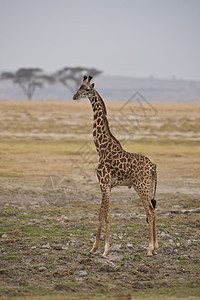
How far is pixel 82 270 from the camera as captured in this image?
24.3 ft

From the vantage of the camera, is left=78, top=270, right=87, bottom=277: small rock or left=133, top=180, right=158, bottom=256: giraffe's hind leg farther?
left=133, top=180, right=158, bottom=256: giraffe's hind leg

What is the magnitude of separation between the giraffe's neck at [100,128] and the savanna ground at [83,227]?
5.75ft

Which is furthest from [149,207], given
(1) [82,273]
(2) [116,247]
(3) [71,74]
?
(3) [71,74]

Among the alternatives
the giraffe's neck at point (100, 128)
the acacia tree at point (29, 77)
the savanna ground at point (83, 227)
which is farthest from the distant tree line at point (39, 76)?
the giraffe's neck at point (100, 128)

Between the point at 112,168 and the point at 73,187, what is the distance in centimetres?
675

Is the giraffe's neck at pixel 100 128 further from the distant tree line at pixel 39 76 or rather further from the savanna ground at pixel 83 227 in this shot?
the distant tree line at pixel 39 76

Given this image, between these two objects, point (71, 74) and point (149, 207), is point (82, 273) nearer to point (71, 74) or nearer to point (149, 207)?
point (149, 207)

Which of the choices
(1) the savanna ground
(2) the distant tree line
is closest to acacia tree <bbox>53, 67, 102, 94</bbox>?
(2) the distant tree line

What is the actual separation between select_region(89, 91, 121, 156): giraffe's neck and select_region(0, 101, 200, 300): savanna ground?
1.75 meters

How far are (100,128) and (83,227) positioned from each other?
2.34 m

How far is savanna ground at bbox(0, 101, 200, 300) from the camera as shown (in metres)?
6.86

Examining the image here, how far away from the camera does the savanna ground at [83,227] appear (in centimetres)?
686

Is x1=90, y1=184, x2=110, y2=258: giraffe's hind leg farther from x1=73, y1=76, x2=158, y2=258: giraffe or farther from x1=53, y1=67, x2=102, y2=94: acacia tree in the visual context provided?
x1=53, y1=67, x2=102, y2=94: acacia tree

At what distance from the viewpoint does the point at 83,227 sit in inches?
391
